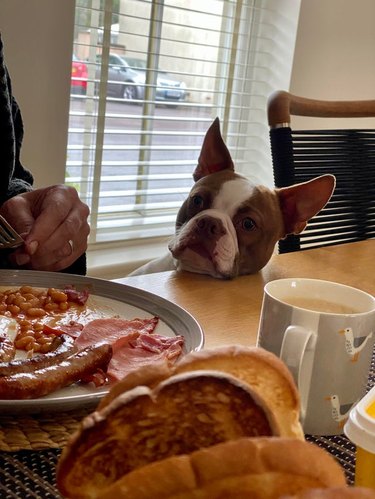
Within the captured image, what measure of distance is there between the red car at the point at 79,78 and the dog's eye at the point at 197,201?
120 centimetres

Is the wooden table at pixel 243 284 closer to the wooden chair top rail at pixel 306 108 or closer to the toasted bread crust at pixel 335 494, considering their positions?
the wooden chair top rail at pixel 306 108

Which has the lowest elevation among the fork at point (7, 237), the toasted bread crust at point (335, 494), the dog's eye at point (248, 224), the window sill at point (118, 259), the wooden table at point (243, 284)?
the window sill at point (118, 259)

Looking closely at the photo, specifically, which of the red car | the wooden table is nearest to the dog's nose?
the wooden table

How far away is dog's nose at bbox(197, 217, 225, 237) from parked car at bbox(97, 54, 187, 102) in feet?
4.45

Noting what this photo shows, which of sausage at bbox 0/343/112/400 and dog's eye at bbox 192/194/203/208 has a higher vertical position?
dog's eye at bbox 192/194/203/208

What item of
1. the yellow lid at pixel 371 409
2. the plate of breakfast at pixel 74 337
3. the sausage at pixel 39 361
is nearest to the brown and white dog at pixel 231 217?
the plate of breakfast at pixel 74 337

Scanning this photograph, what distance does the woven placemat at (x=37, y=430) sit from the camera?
560mm

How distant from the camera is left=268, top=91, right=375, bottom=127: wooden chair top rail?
1.70 meters

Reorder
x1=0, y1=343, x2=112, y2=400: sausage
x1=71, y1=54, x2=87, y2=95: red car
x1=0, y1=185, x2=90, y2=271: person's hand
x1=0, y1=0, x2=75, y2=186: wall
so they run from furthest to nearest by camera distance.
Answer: x1=71, y1=54, x2=87, y2=95: red car → x1=0, y1=0, x2=75, y2=186: wall → x1=0, y1=185, x2=90, y2=271: person's hand → x1=0, y1=343, x2=112, y2=400: sausage

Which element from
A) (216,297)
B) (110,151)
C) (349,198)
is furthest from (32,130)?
(216,297)

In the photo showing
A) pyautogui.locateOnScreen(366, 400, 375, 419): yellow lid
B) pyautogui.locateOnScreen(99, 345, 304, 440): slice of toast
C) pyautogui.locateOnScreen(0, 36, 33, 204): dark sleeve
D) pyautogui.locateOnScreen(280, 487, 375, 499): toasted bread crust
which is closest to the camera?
pyautogui.locateOnScreen(280, 487, 375, 499): toasted bread crust

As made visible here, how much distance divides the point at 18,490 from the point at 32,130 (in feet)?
5.69

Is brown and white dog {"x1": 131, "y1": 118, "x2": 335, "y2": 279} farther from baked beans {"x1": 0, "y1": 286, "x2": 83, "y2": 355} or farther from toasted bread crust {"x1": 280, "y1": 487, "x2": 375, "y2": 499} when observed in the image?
toasted bread crust {"x1": 280, "y1": 487, "x2": 375, "y2": 499}

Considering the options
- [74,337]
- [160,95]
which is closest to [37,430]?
[74,337]
